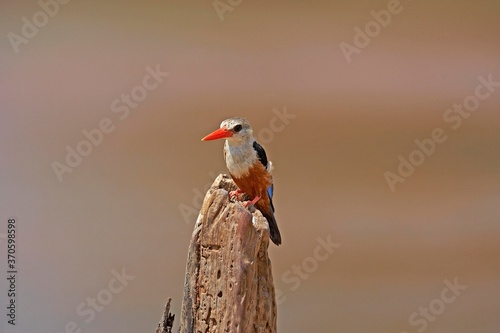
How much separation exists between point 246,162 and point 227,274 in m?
0.43

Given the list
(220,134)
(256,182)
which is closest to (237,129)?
(220,134)

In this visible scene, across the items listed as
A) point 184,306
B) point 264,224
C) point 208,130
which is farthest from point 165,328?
point 208,130

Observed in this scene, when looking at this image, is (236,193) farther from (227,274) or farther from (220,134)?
(227,274)

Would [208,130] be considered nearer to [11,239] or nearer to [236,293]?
[11,239]

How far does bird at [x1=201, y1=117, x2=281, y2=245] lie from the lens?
2.45m

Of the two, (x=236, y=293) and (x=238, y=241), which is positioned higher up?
(x=238, y=241)

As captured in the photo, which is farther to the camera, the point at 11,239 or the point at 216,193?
Answer: the point at 11,239

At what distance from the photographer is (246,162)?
248 cm

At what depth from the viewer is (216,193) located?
2365 millimetres

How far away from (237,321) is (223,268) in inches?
7.3

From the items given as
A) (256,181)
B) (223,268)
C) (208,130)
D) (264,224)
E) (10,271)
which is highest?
(208,130)

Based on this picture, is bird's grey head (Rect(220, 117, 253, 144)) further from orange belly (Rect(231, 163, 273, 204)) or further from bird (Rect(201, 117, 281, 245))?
orange belly (Rect(231, 163, 273, 204))

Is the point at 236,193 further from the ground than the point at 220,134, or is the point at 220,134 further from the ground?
the point at 220,134

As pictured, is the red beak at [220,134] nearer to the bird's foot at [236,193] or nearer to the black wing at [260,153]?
the black wing at [260,153]
